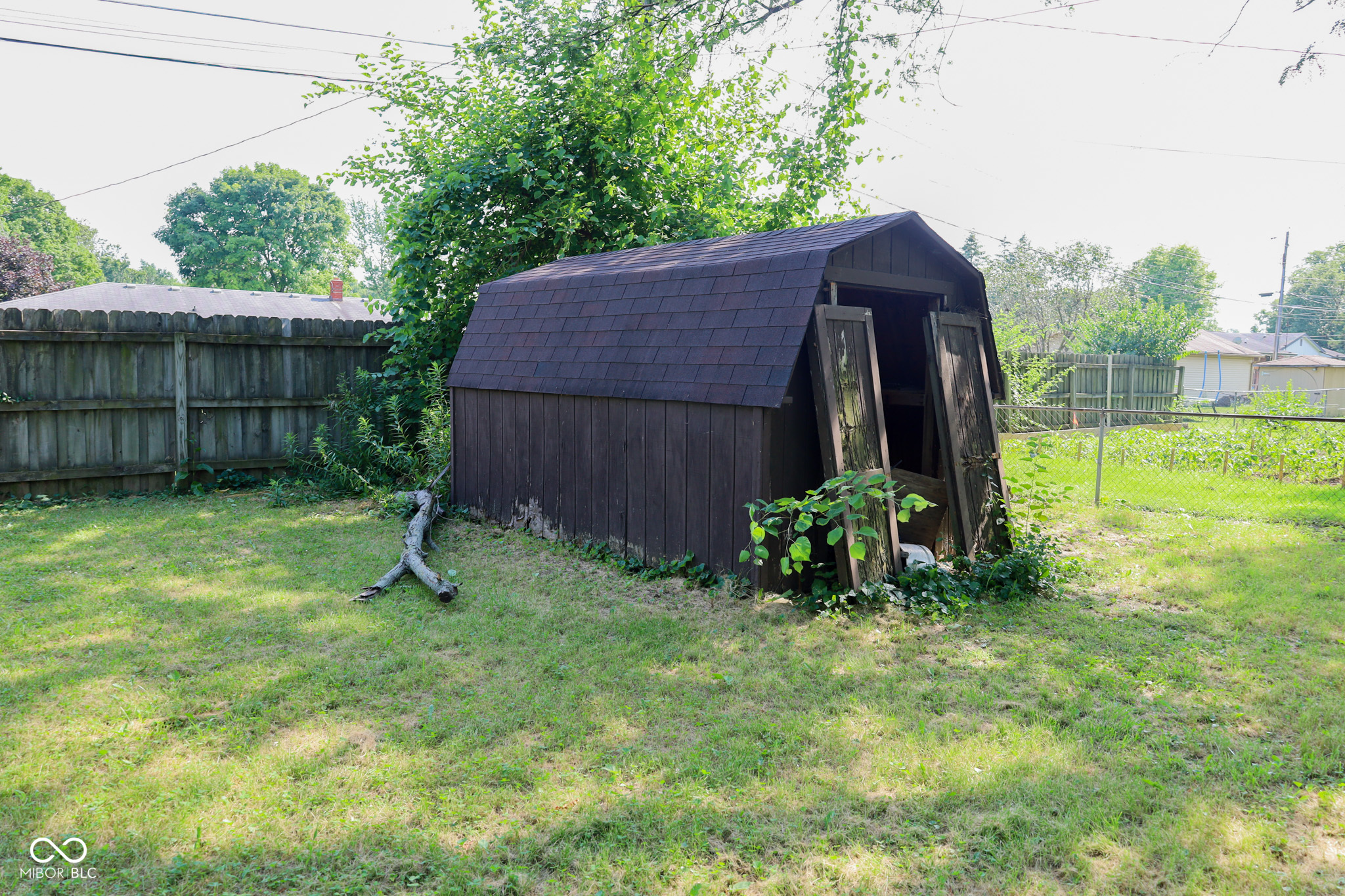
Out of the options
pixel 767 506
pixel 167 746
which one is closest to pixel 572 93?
pixel 767 506

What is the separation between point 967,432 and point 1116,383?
15.2m

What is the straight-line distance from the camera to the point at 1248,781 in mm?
2992

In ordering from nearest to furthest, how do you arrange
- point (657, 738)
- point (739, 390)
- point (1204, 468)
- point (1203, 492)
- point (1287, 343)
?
point (657, 738) → point (739, 390) → point (1203, 492) → point (1204, 468) → point (1287, 343)

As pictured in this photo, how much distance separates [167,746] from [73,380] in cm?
675

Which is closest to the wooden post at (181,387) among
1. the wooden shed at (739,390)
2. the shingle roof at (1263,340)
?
the wooden shed at (739,390)

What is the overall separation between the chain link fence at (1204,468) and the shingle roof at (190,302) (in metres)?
17.6

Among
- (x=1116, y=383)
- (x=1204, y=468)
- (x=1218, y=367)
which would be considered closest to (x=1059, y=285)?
(x=1218, y=367)

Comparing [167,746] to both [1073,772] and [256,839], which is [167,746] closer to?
[256,839]

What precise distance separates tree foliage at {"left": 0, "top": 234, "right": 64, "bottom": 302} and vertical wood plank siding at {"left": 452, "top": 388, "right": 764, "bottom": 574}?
28629 mm

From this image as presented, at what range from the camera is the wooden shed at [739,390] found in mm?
5219

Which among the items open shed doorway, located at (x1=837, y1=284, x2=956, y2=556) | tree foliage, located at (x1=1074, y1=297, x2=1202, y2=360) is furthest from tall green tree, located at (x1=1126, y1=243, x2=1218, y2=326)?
open shed doorway, located at (x1=837, y1=284, x2=956, y2=556)

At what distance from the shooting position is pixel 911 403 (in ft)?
21.7

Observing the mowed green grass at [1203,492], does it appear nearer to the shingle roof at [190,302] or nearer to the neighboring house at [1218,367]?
the shingle roof at [190,302]

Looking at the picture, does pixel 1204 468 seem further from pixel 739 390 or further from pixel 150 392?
pixel 150 392
